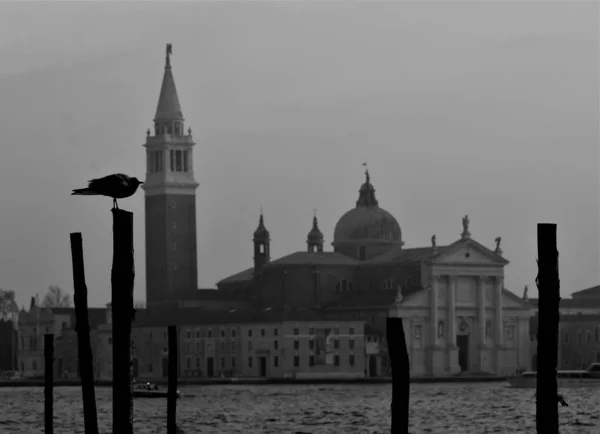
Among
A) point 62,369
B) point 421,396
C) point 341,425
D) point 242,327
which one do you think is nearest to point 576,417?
point 341,425

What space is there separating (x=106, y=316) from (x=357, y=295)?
16718 mm

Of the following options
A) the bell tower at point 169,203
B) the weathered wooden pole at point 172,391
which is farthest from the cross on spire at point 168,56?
the weathered wooden pole at point 172,391

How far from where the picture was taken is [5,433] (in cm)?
5506

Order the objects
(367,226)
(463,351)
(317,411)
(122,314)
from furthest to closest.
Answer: (367,226), (463,351), (317,411), (122,314)

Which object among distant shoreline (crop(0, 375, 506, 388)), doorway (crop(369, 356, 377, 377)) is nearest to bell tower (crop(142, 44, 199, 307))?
distant shoreline (crop(0, 375, 506, 388))

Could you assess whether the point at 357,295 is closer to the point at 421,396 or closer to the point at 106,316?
the point at 106,316

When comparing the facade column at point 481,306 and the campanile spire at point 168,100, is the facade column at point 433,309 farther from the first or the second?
the campanile spire at point 168,100

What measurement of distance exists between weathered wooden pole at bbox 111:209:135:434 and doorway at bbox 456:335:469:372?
104579 mm

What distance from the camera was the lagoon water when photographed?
59094mm

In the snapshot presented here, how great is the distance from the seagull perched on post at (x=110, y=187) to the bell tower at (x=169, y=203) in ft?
343

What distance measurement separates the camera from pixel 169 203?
5118 inches

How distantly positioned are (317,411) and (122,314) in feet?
171

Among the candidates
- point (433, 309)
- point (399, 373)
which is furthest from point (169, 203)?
point (399, 373)

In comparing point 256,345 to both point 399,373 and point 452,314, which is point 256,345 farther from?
point 399,373
